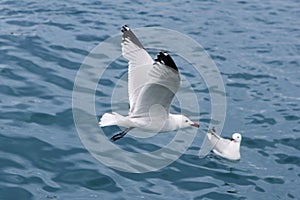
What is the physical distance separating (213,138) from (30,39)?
5.20 m

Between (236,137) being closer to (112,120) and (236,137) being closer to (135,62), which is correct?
(135,62)

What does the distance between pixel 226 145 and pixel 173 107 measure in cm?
197

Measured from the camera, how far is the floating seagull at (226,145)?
915cm

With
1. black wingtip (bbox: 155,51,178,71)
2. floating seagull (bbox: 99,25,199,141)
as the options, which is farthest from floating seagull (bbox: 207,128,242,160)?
black wingtip (bbox: 155,51,178,71)

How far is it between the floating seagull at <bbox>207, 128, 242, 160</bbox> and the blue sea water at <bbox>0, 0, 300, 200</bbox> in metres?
0.13

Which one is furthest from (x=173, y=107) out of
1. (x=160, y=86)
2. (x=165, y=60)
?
(x=165, y=60)

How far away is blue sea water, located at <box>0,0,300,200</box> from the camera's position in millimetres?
8391

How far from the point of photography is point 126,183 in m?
8.36

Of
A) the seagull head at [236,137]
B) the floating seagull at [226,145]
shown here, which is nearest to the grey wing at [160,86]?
the floating seagull at [226,145]

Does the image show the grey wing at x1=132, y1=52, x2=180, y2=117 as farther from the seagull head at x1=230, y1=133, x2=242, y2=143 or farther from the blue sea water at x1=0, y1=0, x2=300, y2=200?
the seagull head at x1=230, y1=133, x2=242, y2=143

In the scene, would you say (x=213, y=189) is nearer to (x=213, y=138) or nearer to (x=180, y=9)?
(x=213, y=138)

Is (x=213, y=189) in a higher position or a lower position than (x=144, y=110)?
lower

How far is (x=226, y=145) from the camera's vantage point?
9.26 meters

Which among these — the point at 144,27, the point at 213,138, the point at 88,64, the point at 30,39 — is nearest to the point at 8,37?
the point at 30,39
